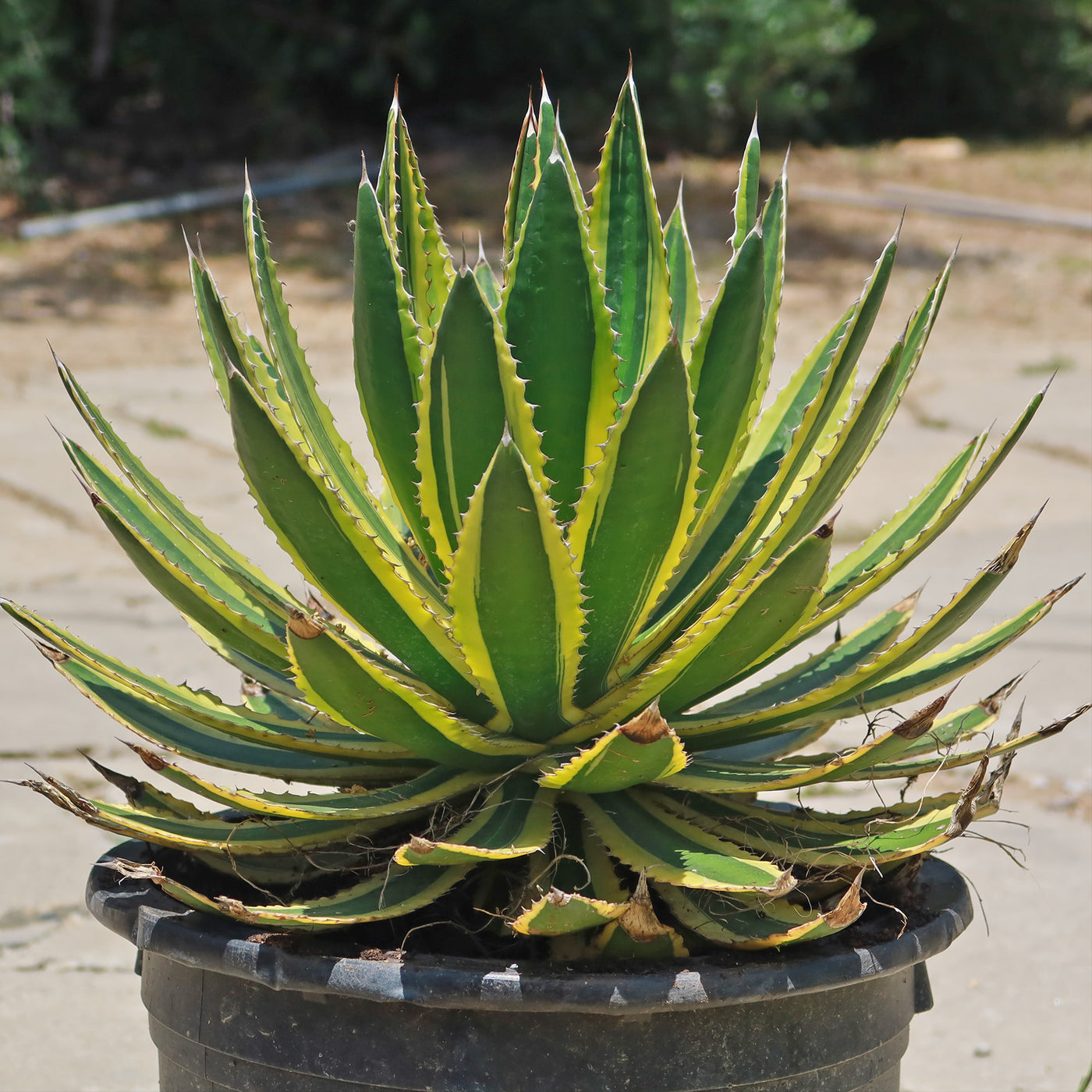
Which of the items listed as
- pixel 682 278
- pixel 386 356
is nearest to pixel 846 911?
pixel 386 356

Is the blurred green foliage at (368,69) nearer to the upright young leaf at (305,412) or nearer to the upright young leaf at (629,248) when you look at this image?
the upright young leaf at (305,412)

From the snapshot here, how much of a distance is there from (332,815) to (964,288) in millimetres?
6817

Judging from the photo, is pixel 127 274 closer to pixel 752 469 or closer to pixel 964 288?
pixel 964 288

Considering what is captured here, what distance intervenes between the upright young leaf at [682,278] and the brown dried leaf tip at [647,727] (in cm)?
57

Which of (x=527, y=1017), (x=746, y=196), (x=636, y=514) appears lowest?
(x=527, y=1017)

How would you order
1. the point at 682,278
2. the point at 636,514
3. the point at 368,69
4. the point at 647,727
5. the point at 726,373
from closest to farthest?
1. the point at 647,727
2. the point at 636,514
3. the point at 726,373
4. the point at 682,278
5. the point at 368,69

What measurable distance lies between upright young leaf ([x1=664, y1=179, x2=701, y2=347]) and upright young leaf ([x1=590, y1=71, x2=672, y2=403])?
103 mm

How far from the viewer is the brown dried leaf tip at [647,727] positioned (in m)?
1.07

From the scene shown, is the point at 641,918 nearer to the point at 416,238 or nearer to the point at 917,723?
the point at 917,723

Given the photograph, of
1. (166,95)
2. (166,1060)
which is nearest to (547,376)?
(166,1060)

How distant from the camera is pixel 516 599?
1126 millimetres

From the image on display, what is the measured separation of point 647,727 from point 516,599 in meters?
0.15

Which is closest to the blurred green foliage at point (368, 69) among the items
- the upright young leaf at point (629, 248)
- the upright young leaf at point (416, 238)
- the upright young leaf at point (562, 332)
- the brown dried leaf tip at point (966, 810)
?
the upright young leaf at point (416, 238)

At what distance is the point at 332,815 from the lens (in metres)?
1.21
